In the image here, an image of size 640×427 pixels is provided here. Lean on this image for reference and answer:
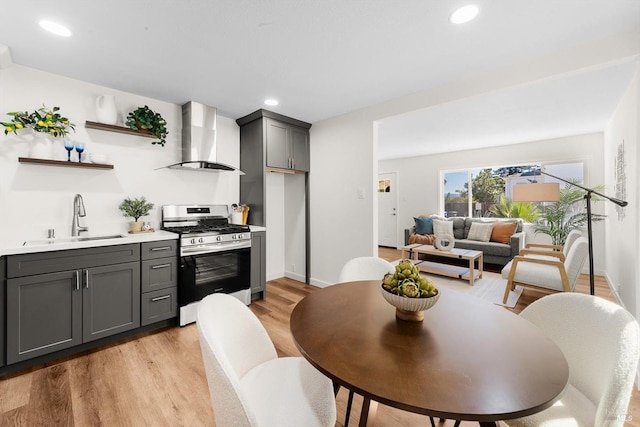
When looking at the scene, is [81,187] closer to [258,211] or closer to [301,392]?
[258,211]

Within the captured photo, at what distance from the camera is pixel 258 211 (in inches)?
139

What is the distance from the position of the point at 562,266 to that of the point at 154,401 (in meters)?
3.80

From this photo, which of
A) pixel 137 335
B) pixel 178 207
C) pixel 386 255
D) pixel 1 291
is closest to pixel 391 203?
pixel 386 255

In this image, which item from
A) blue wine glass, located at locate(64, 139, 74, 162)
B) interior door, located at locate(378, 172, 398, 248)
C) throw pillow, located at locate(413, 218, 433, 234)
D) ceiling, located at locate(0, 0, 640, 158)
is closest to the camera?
ceiling, located at locate(0, 0, 640, 158)

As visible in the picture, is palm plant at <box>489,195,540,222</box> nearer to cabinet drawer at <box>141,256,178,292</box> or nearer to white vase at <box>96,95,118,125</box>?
cabinet drawer at <box>141,256,178,292</box>

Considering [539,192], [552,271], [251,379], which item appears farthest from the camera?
[539,192]

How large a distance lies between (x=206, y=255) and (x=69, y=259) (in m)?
1.06

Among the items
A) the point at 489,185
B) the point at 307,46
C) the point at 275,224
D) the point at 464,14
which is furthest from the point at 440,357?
the point at 489,185

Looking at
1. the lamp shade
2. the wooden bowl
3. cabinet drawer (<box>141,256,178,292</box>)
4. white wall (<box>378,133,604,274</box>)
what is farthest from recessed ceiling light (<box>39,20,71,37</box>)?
white wall (<box>378,133,604,274</box>)

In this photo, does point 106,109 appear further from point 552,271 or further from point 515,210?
point 515,210

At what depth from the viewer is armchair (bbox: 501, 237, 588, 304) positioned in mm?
2797

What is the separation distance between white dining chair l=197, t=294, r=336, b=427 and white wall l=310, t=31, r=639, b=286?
224 cm

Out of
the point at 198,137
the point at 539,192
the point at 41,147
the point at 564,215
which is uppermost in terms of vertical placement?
the point at 198,137

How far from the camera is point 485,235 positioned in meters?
5.21
